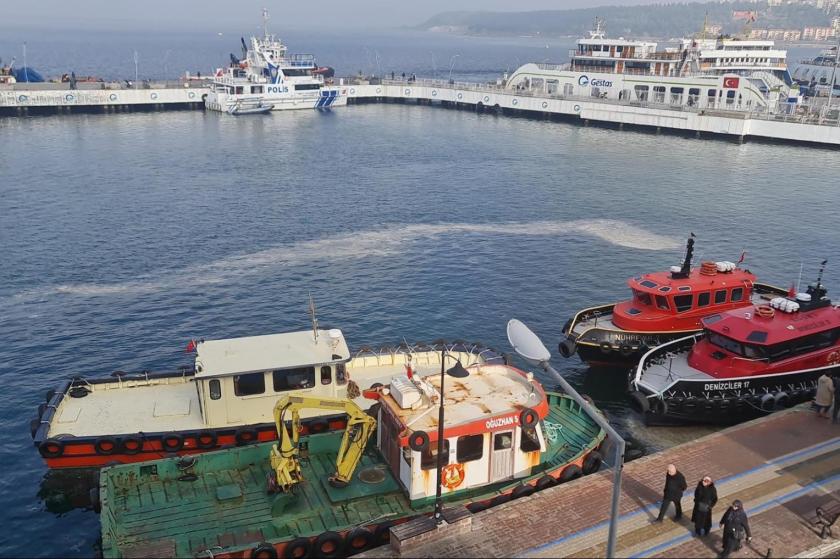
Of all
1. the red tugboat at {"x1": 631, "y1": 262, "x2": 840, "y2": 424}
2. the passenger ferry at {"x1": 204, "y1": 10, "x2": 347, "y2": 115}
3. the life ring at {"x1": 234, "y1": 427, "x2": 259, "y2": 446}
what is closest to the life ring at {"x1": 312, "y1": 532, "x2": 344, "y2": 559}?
the life ring at {"x1": 234, "y1": 427, "x2": 259, "y2": 446}

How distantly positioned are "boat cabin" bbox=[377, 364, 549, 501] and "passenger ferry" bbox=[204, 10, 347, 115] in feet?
367

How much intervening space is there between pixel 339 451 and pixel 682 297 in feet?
67.3

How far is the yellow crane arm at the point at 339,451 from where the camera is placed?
21141mm

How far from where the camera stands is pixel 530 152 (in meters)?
96.5

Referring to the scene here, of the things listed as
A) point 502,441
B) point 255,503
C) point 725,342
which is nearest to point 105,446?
point 255,503

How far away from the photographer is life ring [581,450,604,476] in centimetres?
2380

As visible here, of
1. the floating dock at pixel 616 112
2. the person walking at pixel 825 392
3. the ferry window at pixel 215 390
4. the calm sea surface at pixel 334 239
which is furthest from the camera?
the floating dock at pixel 616 112

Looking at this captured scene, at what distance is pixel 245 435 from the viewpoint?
2555 cm

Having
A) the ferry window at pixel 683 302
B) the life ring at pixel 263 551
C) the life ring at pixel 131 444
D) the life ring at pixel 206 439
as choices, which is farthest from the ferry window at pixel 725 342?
the life ring at pixel 131 444

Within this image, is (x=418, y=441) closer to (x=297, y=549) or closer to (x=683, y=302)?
(x=297, y=549)

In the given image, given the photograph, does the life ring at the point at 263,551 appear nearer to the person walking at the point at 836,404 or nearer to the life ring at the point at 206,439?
the life ring at the point at 206,439

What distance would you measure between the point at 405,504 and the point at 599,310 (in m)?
19.5

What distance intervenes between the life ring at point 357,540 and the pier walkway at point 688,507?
1.54 meters

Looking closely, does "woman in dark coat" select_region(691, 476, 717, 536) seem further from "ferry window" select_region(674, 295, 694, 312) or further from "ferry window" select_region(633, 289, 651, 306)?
"ferry window" select_region(633, 289, 651, 306)
